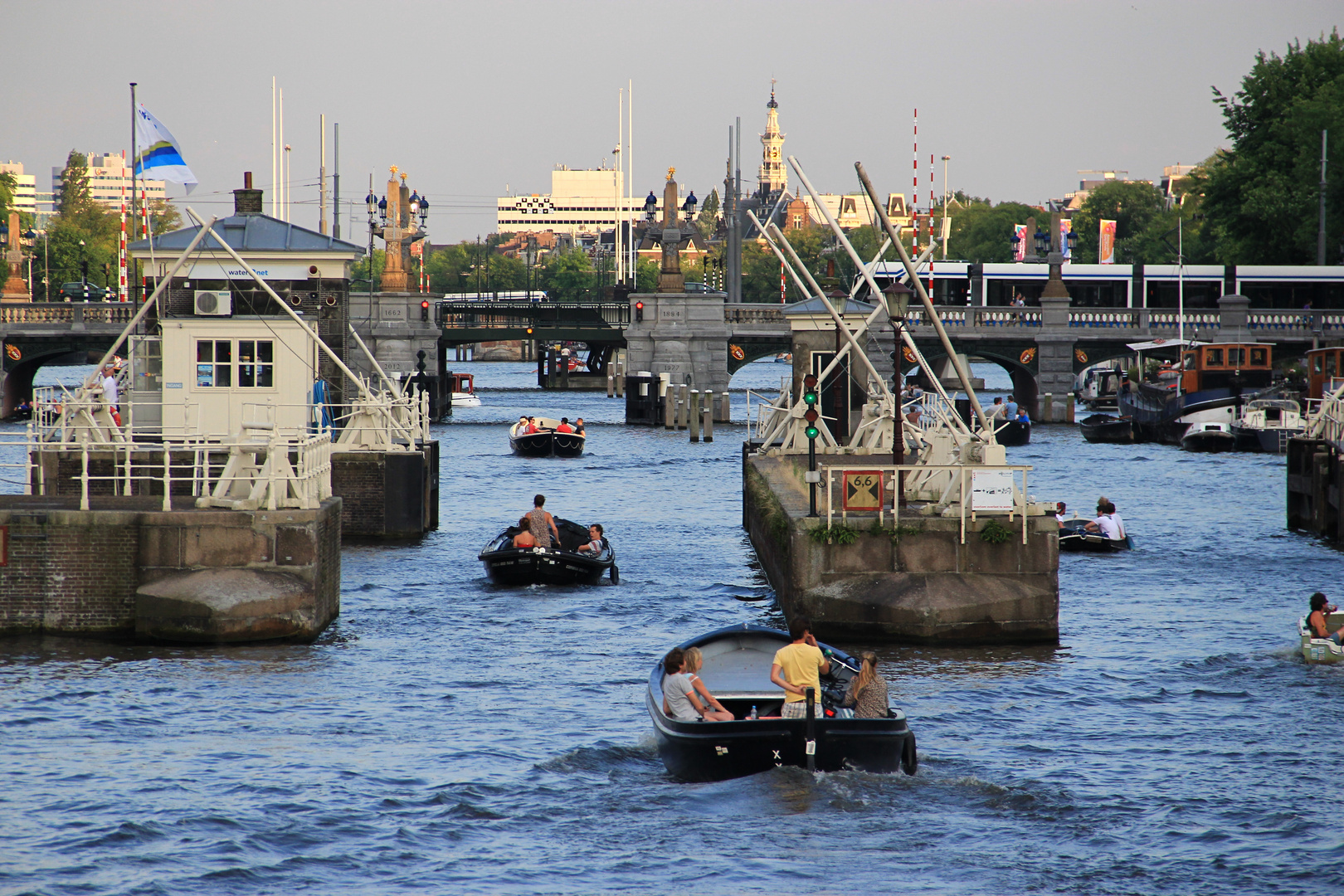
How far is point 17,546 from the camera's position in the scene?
24.4m

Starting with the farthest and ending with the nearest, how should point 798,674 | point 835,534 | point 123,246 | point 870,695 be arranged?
point 123,246 < point 835,534 < point 798,674 < point 870,695

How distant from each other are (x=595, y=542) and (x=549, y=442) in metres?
35.5

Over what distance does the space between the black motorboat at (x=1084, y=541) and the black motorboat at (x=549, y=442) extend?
32.9 metres

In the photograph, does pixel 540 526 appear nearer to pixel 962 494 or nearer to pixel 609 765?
pixel 962 494

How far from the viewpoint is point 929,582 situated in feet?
82.0

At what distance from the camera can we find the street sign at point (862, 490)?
25.2m

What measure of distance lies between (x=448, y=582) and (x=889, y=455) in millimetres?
11535

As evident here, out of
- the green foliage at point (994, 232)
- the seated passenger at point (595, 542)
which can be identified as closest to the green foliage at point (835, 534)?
the seated passenger at point (595, 542)

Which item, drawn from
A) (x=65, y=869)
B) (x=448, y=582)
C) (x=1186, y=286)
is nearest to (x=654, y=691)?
(x=65, y=869)

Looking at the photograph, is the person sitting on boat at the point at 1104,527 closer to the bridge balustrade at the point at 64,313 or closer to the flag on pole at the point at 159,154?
the flag on pole at the point at 159,154

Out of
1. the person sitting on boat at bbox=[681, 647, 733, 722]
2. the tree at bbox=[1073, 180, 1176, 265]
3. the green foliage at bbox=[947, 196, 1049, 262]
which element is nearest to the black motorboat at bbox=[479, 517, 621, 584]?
the person sitting on boat at bbox=[681, 647, 733, 722]

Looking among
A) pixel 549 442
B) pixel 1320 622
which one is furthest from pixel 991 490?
pixel 549 442

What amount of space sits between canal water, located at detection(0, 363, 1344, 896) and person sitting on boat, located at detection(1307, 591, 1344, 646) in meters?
0.74

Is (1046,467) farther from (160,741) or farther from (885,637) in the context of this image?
(160,741)
